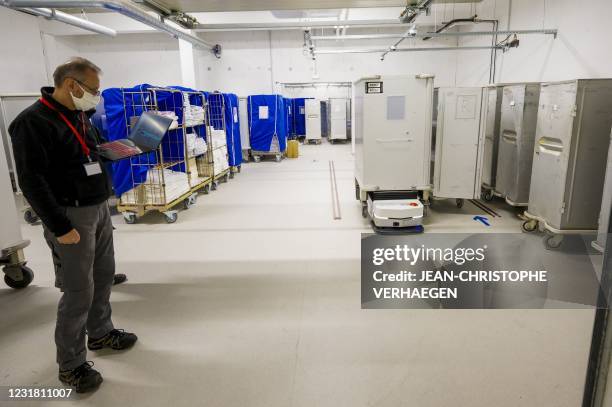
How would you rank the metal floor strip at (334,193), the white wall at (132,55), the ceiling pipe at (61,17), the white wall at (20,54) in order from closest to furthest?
the ceiling pipe at (61,17), the metal floor strip at (334,193), the white wall at (20,54), the white wall at (132,55)

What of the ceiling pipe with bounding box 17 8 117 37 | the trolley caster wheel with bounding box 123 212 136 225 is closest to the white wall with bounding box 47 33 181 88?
the ceiling pipe with bounding box 17 8 117 37

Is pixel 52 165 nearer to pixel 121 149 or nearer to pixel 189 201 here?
pixel 121 149

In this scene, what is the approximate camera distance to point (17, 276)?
3.59 m

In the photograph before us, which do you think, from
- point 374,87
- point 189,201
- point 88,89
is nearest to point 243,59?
point 189,201

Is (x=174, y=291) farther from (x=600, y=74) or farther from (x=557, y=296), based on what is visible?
(x=600, y=74)

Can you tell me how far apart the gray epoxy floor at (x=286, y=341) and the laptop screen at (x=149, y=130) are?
A: 56.8 inches

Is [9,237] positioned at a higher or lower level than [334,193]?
higher

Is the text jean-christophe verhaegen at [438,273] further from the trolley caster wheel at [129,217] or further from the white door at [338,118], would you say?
the white door at [338,118]

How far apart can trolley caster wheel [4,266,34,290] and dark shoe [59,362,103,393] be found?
178 centimetres

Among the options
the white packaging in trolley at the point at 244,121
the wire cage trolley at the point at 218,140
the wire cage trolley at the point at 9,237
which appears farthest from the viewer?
the white packaging in trolley at the point at 244,121

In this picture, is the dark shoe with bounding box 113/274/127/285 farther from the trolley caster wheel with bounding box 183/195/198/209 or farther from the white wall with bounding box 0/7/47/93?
the white wall with bounding box 0/7/47/93

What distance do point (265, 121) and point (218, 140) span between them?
321 cm

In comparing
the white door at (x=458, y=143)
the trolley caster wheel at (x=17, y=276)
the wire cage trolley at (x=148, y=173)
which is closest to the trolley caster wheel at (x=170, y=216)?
the wire cage trolley at (x=148, y=173)

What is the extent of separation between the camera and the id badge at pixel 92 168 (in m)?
2.14
